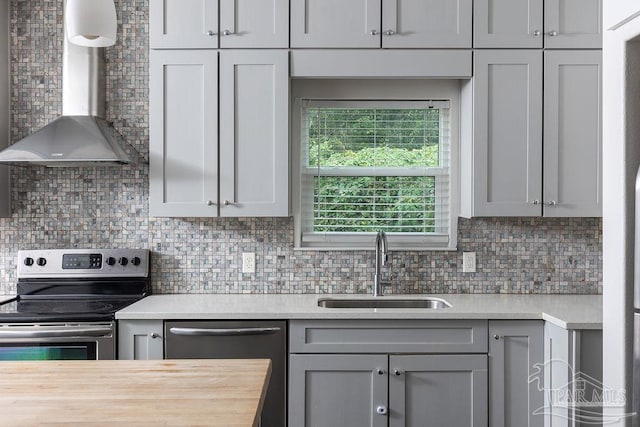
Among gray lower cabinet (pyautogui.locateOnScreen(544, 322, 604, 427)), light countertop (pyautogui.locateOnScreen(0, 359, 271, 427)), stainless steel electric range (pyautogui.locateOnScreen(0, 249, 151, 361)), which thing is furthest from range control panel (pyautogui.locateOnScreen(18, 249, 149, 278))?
gray lower cabinet (pyautogui.locateOnScreen(544, 322, 604, 427))

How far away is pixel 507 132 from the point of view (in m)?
2.79

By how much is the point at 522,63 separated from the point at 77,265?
252 centimetres

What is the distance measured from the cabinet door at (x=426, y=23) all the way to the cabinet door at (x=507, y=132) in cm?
15

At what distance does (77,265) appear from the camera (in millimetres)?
3045

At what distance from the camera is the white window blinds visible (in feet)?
10.4

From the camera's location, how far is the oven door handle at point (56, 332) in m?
2.46

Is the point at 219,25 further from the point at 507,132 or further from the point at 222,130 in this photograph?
the point at 507,132

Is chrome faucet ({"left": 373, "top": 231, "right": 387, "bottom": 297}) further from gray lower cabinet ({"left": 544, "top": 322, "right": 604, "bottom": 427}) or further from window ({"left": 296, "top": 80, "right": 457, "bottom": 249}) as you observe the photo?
gray lower cabinet ({"left": 544, "top": 322, "right": 604, "bottom": 427})

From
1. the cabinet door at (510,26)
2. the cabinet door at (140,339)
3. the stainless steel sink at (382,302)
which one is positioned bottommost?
the cabinet door at (140,339)

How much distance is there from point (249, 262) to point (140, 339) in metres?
0.77

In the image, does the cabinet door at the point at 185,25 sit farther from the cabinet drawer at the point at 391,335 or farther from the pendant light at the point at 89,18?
the cabinet drawer at the point at 391,335

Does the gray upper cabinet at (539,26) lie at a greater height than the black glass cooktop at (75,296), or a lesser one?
greater

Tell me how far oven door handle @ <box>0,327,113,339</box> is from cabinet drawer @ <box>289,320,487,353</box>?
84cm

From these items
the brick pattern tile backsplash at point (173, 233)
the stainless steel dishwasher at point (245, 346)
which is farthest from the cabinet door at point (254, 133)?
the stainless steel dishwasher at point (245, 346)
